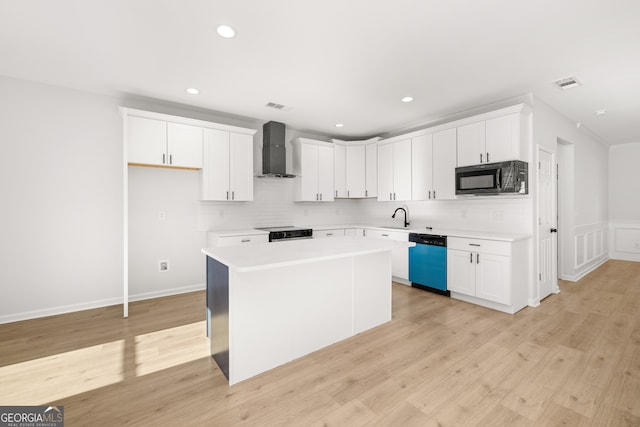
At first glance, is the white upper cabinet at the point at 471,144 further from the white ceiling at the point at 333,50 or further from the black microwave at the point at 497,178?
the white ceiling at the point at 333,50

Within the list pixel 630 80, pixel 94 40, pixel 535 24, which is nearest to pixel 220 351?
pixel 94 40

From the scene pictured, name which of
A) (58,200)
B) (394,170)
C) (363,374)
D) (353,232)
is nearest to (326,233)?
(353,232)

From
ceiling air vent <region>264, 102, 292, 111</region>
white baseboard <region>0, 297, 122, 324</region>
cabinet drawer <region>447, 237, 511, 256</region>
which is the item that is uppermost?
ceiling air vent <region>264, 102, 292, 111</region>

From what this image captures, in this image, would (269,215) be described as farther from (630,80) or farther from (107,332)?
(630,80)

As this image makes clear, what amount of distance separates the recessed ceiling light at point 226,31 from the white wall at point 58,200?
2.29m

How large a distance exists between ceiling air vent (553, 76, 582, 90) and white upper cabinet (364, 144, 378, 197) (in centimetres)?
268

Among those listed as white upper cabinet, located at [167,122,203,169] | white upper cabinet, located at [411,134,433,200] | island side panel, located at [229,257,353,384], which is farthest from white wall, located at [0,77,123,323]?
white upper cabinet, located at [411,134,433,200]

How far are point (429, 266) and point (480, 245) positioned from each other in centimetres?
79

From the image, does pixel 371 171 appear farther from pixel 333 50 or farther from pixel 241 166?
pixel 333 50

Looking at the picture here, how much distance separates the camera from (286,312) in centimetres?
225

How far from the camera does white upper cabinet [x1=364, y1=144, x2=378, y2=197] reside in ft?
17.5

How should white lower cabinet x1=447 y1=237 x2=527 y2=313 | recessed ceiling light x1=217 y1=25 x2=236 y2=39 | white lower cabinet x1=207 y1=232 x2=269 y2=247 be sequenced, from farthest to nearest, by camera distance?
white lower cabinet x1=207 y1=232 x2=269 y2=247 → white lower cabinet x1=447 y1=237 x2=527 y2=313 → recessed ceiling light x1=217 y1=25 x2=236 y2=39

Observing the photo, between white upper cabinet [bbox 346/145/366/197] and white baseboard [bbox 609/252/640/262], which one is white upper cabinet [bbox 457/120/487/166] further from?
white baseboard [bbox 609/252/640/262]

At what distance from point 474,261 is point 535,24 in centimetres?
250
